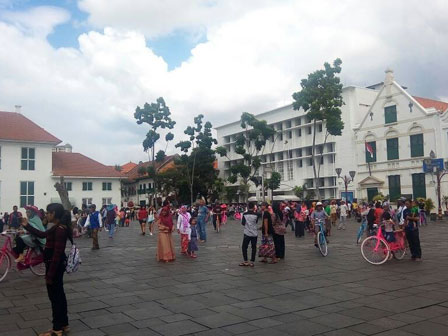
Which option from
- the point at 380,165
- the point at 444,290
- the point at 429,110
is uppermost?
the point at 429,110

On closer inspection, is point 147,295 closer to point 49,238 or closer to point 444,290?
point 49,238

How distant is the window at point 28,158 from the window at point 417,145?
37.8 metres

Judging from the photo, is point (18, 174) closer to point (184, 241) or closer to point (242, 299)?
point (184, 241)

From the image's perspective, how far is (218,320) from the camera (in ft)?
20.1

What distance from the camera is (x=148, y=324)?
5961 millimetres

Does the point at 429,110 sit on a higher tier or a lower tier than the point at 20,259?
higher

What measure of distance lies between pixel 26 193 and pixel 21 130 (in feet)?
22.1

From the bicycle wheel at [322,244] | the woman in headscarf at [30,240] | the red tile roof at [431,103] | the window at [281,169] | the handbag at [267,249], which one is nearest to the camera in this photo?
the woman in headscarf at [30,240]

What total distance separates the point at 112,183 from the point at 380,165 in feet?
100

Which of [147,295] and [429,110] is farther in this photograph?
[429,110]

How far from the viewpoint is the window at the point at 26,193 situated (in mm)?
46094

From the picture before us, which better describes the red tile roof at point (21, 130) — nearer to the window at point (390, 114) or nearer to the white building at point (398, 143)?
the white building at point (398, 143)

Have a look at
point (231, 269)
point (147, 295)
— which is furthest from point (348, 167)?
point (147, 295)

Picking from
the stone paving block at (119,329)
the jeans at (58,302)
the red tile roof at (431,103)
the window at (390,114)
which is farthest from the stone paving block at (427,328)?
the red tile roof at (431,103)
